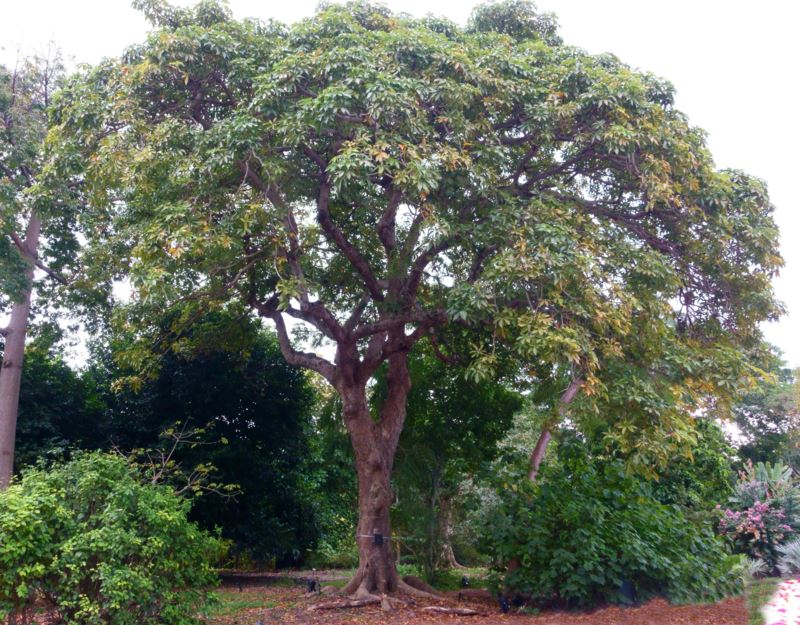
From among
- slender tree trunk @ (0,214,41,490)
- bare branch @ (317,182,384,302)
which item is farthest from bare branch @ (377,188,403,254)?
slender tree trunk @ (0,214,41,490)

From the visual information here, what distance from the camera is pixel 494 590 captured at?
33.0 ft

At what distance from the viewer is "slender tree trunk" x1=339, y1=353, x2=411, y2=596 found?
1027 cm

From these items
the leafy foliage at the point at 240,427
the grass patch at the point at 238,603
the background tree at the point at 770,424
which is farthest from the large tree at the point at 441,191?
the background tree at the point at 770,424

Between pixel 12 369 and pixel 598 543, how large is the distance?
10111mm

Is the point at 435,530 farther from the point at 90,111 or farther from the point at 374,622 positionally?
the point at 90,111

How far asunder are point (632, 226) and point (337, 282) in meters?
4.45

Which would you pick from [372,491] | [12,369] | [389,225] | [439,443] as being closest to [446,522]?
[439,443]

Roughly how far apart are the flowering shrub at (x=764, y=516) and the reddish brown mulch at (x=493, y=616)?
173 inches

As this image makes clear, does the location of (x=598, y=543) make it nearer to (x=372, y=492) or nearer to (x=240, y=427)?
(x=372, y=492)

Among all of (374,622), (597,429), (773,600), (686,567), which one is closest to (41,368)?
(374,622)

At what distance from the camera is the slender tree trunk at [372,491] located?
404 inches

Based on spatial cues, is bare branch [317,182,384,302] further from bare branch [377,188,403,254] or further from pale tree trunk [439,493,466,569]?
pale tree trunk [439,493,466,569]

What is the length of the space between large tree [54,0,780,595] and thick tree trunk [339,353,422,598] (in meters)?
0.03

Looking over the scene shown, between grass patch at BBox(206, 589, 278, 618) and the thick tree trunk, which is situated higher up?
the thick tree trunk
